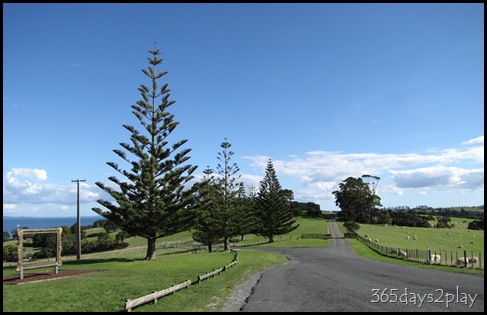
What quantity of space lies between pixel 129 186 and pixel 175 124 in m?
6.67

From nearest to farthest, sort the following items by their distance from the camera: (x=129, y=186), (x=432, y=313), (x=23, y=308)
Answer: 1. (x=432, y=313)
2. (x=23, y=308)
3. (x=129, y=186)

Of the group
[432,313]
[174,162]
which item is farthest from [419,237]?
[432,313]

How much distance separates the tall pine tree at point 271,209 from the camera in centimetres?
6256

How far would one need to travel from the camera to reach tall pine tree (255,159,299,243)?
2463 inches

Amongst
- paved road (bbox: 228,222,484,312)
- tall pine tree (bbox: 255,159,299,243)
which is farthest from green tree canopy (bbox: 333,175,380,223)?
paved road (bbox: 228,222,484,312)

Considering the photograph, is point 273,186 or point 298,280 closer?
point 298,280

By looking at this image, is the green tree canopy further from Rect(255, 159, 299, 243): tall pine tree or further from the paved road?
the paved road

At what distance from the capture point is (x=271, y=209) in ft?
206

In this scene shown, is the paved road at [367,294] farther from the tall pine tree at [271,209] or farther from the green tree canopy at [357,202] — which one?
the green tree canopy at [357,202]

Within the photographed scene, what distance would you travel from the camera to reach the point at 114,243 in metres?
66.7

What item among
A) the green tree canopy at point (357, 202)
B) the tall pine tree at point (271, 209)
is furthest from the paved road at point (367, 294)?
the green tree canopy at point (357, 202)

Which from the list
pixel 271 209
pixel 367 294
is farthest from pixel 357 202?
pixel 367 294

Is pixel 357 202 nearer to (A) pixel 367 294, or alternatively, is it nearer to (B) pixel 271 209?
(B) pixel 271 209

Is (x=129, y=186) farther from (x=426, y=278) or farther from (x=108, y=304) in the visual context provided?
(x=426, y=278)
